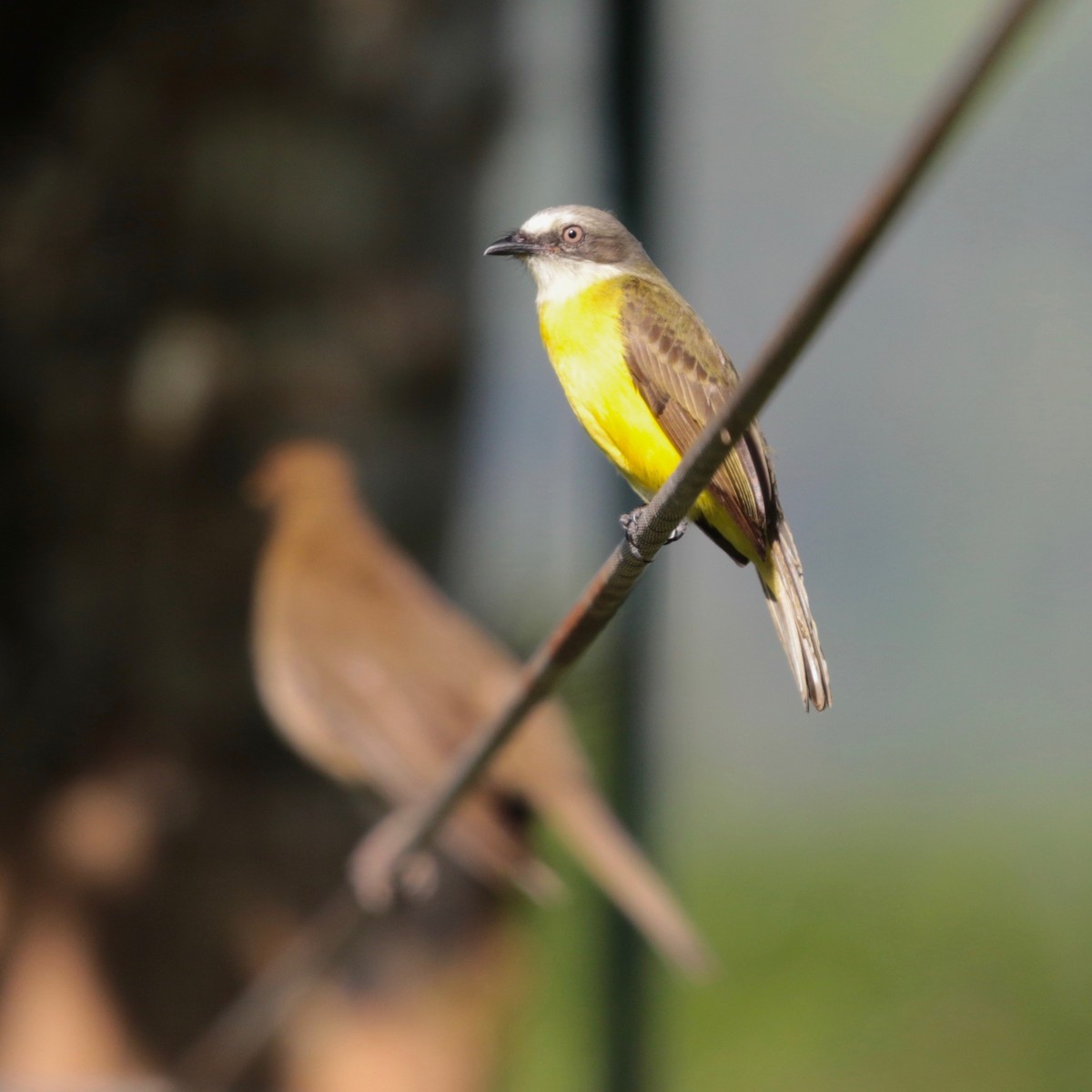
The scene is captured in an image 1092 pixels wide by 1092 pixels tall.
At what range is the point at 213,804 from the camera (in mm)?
4996

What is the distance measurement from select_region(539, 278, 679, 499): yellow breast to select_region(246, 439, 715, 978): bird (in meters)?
2.65

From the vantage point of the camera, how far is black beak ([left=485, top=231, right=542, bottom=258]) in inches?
88.4

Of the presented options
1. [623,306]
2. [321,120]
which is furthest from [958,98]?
[321,120]

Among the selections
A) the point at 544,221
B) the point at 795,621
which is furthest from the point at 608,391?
the point at 795,621

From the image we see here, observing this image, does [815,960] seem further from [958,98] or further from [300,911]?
[958,98]

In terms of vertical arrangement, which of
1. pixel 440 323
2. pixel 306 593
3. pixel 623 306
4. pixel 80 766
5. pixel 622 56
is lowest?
pixel 80 766

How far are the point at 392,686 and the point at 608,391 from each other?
10.5 feet

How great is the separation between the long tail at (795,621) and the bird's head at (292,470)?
3.55m

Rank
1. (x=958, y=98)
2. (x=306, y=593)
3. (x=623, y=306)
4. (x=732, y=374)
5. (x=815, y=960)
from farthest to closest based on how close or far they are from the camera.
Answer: (x=815, y=960), (x=306, y=593), (x=623, y=306), (x=732, y=374), (x=958, y=98)

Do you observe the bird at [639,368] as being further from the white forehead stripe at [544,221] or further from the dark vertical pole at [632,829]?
the dark vertical pole at [632,829]

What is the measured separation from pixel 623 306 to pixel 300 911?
3.42m

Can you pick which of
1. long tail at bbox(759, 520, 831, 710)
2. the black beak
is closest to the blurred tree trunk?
the black beak

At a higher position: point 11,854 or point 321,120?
point 321,120

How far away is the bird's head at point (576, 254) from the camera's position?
89.7 inches
